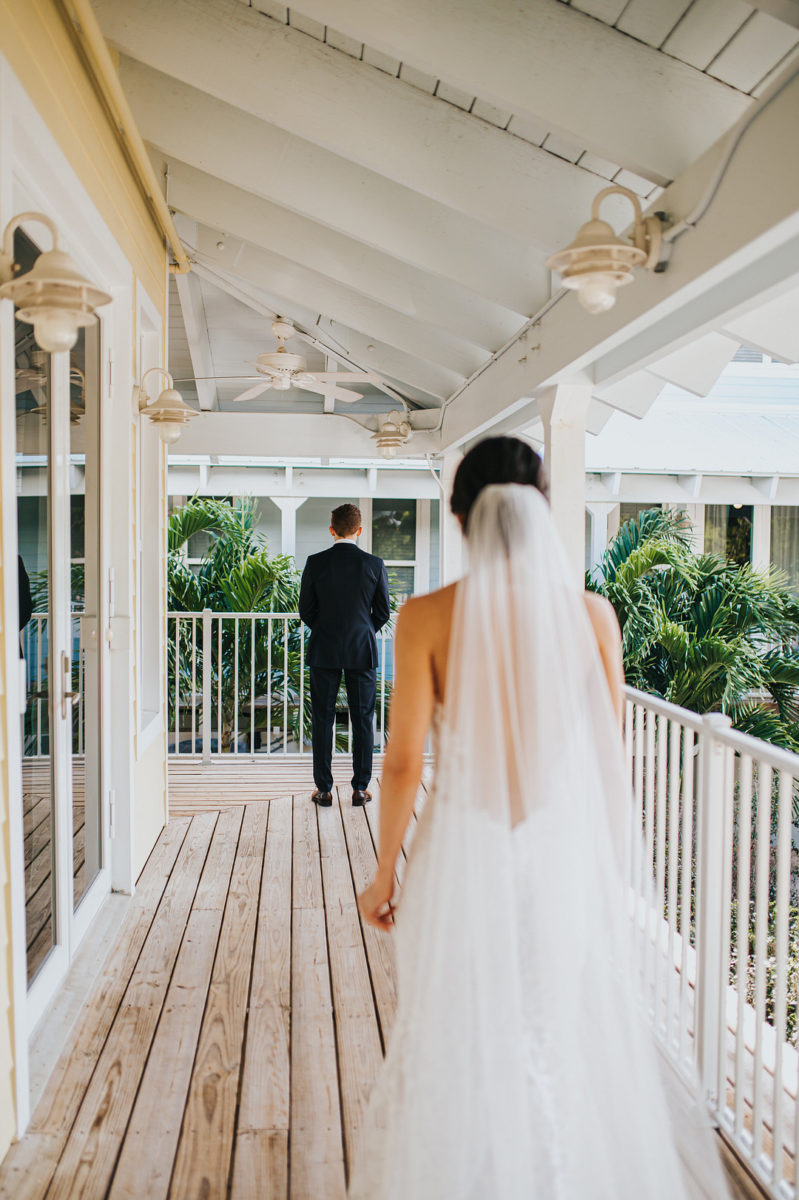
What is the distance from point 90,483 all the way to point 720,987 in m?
2.84

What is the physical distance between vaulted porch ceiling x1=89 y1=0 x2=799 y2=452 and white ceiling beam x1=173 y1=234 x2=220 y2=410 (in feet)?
5.76

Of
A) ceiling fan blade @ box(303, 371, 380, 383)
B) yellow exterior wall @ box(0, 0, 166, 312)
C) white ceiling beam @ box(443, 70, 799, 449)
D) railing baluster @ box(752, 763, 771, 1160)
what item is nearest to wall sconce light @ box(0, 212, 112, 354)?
yellow exterior wall @ box(0, 0, 166, 312)

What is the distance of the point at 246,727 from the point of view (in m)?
7.27

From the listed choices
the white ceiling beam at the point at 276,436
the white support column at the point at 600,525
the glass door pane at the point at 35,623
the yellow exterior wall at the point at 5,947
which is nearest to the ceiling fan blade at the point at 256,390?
the white ceiling beam at the point at 276,436

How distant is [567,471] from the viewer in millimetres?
4258

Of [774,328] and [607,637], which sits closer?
[607,637]

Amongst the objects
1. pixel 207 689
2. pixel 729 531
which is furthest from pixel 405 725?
pixel 729 531

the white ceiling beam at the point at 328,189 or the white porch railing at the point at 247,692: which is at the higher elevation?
the white ceiling beam at the point at 328,189

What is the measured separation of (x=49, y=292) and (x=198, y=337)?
18.2 ft

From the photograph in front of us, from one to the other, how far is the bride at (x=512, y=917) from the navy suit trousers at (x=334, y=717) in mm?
3526

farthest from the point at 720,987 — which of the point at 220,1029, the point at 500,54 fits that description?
the point at 500,54

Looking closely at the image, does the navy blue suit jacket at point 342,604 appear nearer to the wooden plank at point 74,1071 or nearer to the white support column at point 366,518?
the wooden plank at point 74,1071

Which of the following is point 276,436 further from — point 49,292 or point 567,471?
point 49,292

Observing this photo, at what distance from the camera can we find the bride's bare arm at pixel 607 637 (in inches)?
73.3
